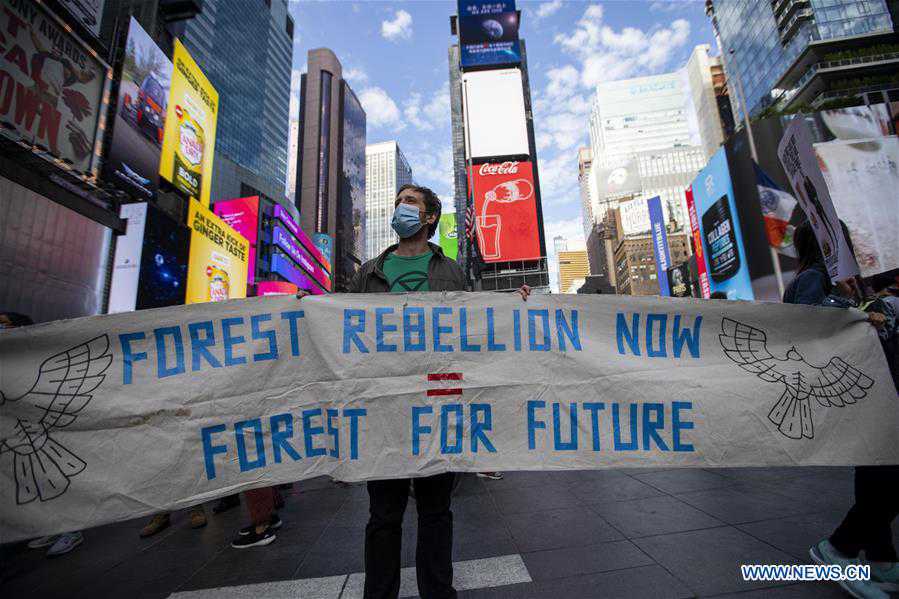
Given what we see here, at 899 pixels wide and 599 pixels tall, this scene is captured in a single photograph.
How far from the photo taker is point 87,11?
36.2ft

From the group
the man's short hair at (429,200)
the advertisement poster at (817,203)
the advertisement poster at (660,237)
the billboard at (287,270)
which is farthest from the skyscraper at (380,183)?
the advertisement poster at (817,203)

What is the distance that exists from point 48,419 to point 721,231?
2958cm

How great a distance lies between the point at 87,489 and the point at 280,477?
0.93 m

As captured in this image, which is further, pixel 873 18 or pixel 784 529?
pixel 873 18

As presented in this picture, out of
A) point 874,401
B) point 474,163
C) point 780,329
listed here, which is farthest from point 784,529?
point 474,163

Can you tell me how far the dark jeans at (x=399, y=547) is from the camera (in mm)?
1788

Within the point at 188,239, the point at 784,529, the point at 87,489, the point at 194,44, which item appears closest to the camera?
the point at 87,489

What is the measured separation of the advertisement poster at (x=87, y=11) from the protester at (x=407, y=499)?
13.9 m

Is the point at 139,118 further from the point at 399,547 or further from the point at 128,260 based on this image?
the point at 399,547

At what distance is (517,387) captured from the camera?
2326 mm

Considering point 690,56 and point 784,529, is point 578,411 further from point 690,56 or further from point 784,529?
point 690,56

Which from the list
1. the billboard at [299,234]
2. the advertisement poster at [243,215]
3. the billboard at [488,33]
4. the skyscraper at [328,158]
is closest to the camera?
the billboard at [488,33]

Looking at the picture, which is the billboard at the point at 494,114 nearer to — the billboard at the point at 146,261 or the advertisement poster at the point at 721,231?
the advertisement poster at the point at 721,231

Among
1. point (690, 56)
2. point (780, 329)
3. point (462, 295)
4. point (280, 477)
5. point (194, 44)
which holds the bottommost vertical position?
point (280, 477)
